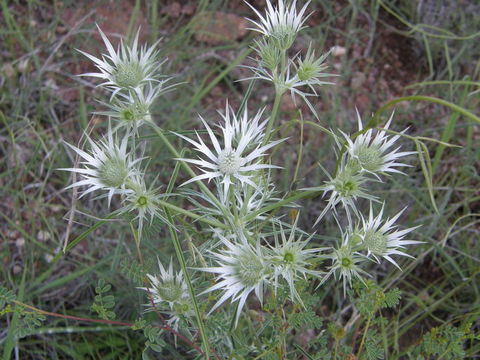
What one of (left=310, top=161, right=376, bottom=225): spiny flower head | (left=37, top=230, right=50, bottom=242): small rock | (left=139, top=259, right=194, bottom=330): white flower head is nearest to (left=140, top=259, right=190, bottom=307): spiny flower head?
(left=139, top=259, right=194, bottom=330): white flower head

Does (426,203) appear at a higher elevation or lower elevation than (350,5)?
lower

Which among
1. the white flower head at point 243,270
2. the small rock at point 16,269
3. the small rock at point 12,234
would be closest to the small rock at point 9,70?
the small rock at point 12,234

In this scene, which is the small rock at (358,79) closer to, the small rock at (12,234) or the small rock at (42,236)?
the small rock at (42,236)

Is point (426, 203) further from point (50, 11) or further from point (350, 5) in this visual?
point (50, 11)

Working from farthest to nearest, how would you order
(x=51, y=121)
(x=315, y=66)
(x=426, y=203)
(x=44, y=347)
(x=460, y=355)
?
(x=51, y=121) → (x=426, y=203) → (x=44, y=347) → (x=460, y=355) → (x=315, y=66)

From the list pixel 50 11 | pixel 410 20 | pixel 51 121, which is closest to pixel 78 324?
pixel 51 121

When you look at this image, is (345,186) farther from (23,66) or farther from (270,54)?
(23,66)

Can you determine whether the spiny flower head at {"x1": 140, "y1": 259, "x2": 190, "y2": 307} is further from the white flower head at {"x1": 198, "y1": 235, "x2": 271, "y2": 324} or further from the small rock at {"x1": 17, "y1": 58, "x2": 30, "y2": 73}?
the small rock at {"x1": 17, "y1": 58, "x2": 30, "y2": 73}

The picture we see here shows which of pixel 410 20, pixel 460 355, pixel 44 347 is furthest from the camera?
pixel 410 20
